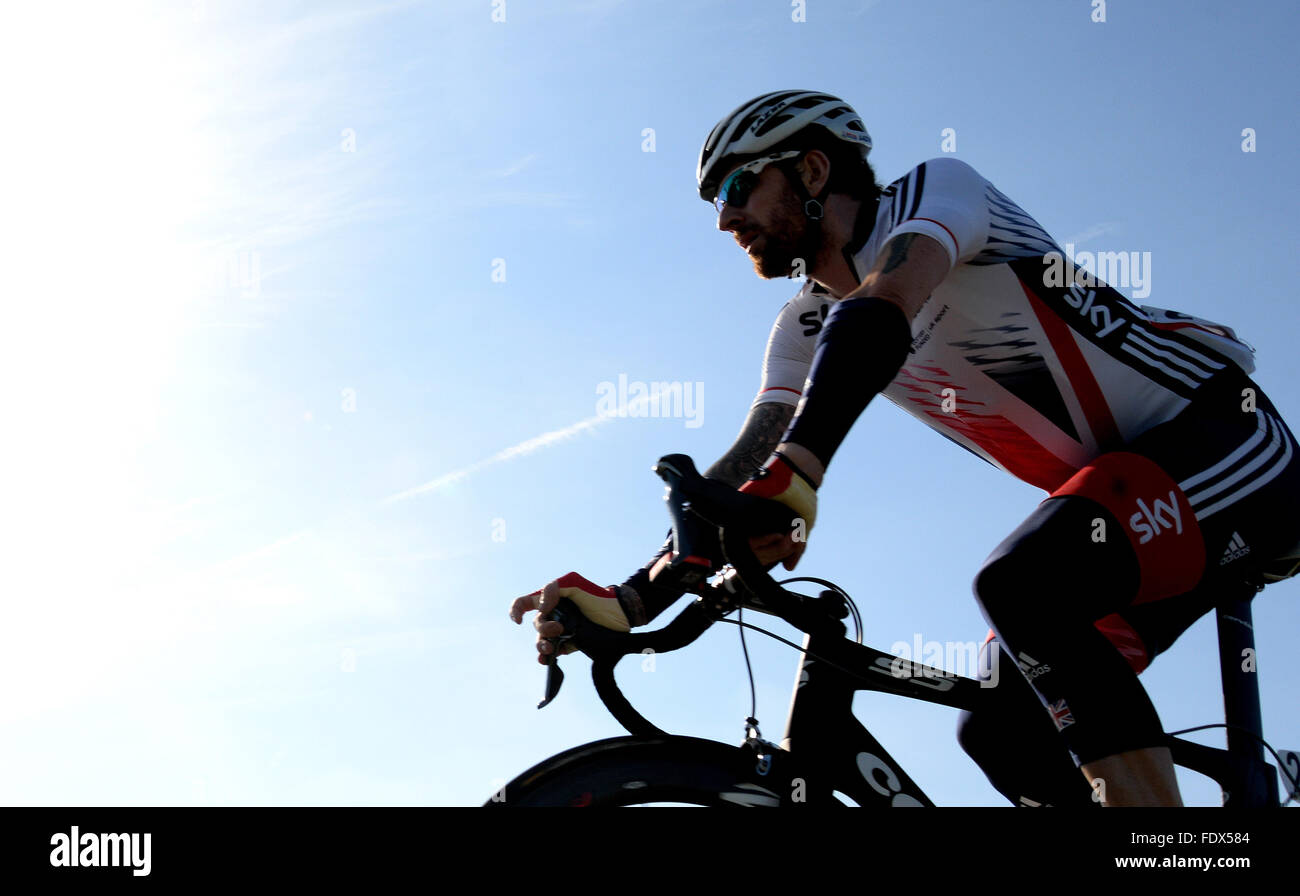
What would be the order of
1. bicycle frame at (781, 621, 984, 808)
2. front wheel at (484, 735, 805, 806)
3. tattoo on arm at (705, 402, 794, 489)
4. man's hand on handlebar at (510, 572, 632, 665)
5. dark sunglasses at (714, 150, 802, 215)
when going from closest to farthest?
front wheel at (484, 735, 805, 806), bicycle frame at (781, 621, 984, 808), man's hand on handlebar at (510, 572, 632, 665), dark sunglasses at (714, 150, 802, 215), tattoo on arm at (705, 402, 794, 489)

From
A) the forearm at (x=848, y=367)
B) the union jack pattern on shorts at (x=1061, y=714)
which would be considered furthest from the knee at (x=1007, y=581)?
the forearm at (x=848, y=367)

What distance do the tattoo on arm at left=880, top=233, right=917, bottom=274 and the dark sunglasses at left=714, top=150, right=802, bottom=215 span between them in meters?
0.66

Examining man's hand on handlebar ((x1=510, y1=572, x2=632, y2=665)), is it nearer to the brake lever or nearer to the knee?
the brake lever

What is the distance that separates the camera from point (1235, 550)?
300 cm

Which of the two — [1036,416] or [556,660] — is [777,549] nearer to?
[556,660]

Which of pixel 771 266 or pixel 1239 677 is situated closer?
pixel 1239 677

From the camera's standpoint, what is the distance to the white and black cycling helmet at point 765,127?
10.8 ft

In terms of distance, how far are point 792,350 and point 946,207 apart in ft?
3.25

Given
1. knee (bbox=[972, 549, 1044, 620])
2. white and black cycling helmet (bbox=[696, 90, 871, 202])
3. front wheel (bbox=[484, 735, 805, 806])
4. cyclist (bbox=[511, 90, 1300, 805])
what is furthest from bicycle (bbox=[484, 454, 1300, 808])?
white and black cycling helmet (bbox=[696, 90, 871, 202])

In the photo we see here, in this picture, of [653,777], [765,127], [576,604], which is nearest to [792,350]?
[765,127]

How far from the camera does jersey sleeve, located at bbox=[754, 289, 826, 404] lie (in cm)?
375

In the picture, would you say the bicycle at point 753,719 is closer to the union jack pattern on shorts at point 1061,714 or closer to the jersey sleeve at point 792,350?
the union jack pattern on shorts at point 1061,714
